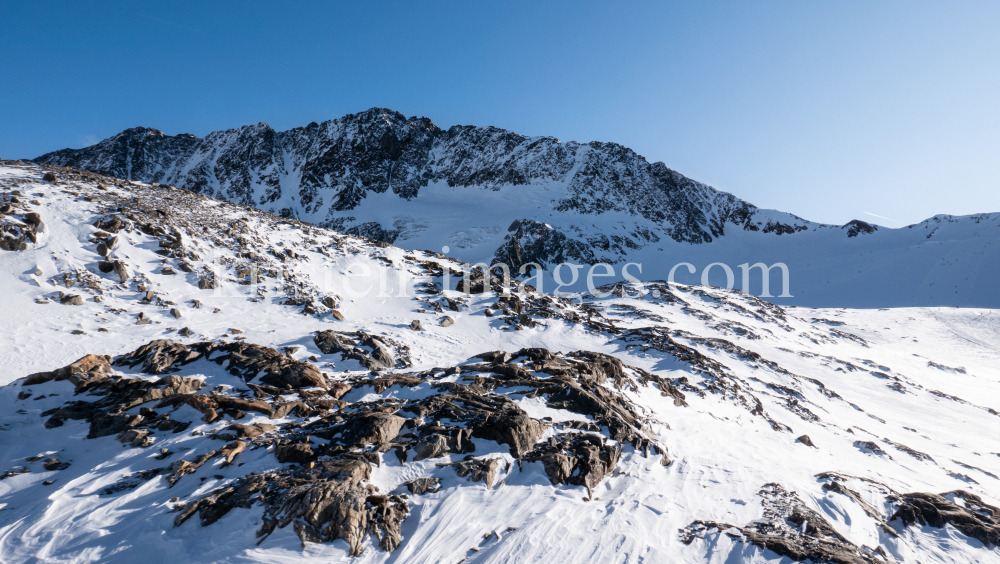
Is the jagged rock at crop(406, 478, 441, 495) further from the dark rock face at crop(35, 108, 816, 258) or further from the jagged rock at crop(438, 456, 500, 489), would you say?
the dark rock face at crop(35, 108, 816, 258)

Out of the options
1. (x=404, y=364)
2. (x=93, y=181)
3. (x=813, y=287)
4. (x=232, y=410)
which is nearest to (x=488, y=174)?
(x=813, y=287)

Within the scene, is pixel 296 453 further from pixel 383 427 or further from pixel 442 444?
pixel 442 444

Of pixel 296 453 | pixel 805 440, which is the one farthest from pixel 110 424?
pixel 805 440

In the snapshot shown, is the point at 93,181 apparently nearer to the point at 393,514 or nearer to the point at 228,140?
the point at 393,514

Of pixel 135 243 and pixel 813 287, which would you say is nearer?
pixel 135 243

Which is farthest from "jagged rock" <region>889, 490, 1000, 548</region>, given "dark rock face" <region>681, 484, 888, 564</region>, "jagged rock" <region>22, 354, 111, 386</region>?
"jagged rock" <region>22, 354, 111, 386</region>

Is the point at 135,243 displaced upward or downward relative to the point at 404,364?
upward

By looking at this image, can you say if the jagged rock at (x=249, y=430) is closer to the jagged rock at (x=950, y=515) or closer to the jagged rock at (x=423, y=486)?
the jagged rock at (x=423, y=486)
